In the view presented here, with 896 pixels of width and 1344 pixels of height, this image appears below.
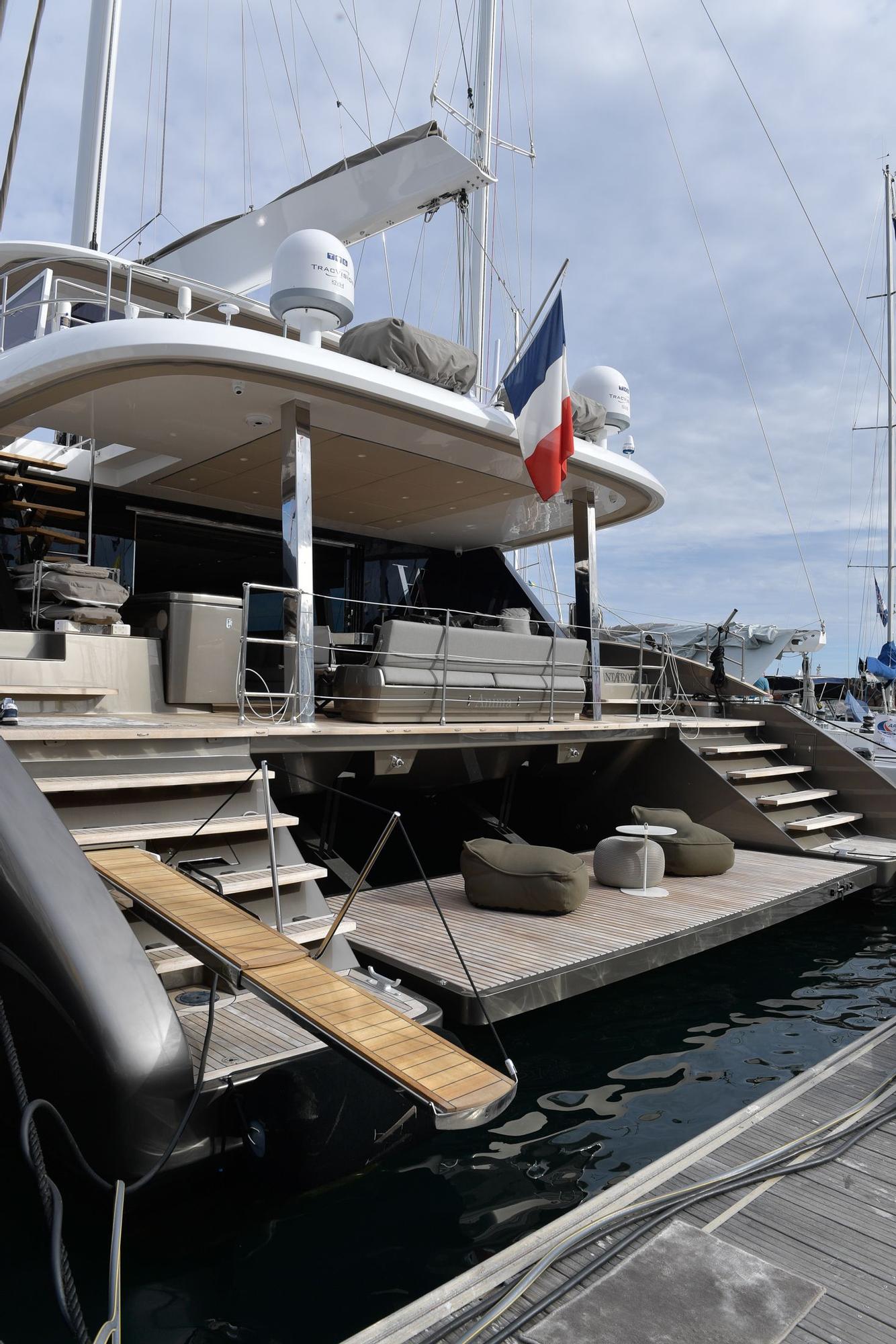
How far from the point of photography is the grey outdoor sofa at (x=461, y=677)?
6.98 meters

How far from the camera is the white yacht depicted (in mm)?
3172

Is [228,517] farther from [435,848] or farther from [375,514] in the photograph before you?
[435,848]

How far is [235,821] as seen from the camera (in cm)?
489

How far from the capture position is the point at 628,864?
7145 millimetres

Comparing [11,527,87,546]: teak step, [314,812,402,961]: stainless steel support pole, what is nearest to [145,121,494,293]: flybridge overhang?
[11,527,87,546]: teak step

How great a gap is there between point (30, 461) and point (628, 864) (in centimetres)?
685

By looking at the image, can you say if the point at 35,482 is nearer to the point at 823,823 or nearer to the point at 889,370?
the point at 823,823

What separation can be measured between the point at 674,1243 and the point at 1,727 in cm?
364

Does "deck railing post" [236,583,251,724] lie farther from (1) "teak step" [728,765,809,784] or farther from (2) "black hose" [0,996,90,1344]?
→ (1) "teak step" [728,765,809,784]

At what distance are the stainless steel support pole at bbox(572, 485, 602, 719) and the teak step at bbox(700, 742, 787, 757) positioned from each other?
1.55 meters

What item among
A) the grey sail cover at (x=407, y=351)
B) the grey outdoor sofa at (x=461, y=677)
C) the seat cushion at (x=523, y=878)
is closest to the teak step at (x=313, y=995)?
the seat cushion at (x=523, y=878)

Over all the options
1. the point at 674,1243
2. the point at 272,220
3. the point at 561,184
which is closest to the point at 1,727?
the point at 674,1243

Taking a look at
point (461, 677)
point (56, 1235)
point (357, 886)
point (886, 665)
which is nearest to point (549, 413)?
point (461, 677)

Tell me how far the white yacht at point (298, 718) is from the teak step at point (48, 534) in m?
0.04
